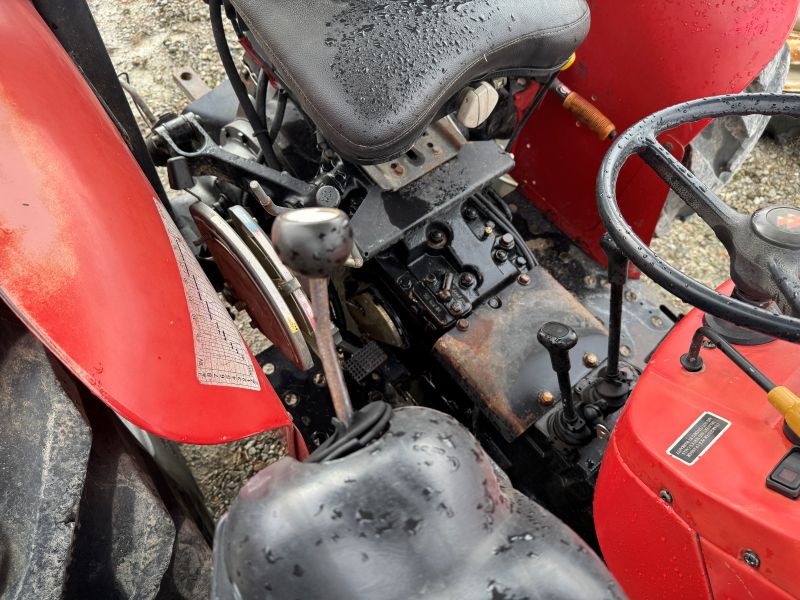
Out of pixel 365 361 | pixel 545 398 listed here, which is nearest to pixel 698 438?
pixel 545 398

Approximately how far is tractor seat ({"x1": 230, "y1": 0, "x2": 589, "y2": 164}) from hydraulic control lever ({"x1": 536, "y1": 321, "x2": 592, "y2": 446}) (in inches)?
12.6

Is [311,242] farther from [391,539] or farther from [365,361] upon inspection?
[365,361]

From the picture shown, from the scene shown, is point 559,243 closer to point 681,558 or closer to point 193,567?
point 681,558

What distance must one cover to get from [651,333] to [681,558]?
0.66m

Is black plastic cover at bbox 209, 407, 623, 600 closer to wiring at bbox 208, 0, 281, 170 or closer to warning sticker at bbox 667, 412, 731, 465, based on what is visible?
warning sticker at bbox 667, 412, 731, 465

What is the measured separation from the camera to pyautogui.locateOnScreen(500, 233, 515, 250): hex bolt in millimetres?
1183

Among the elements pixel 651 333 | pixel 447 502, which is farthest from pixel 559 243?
pixel 447 502

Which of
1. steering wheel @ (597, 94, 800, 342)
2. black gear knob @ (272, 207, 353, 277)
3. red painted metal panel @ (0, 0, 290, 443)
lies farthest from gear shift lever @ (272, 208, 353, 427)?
steering wheel @ (597, 94, 800, 342)

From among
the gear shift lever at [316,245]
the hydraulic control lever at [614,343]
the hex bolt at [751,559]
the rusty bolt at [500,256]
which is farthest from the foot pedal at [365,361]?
the gear shift lever at [316,245]

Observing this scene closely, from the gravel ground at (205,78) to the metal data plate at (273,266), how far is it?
1.85 ft

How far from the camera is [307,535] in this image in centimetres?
42

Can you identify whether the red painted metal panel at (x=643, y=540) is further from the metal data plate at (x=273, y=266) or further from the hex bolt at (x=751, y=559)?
the metal data plate at (x=273, y=266)

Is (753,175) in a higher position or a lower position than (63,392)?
lower

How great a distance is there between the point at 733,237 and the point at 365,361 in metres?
0.63
